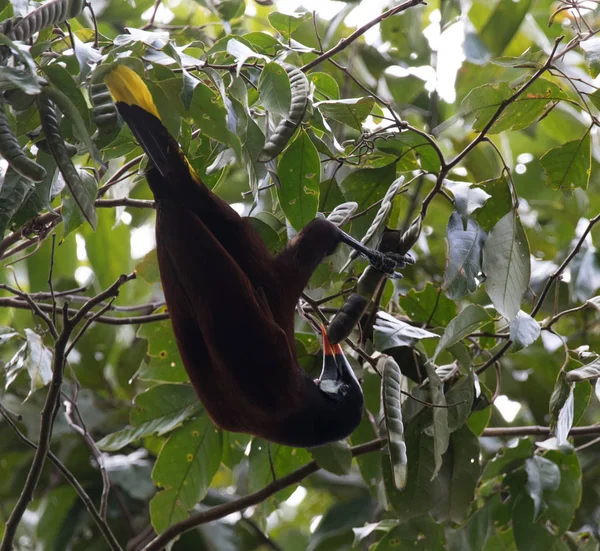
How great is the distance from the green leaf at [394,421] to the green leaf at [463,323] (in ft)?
A: 0.43

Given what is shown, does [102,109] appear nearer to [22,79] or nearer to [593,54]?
[22,79]

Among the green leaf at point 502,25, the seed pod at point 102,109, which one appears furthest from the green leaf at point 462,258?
the green leaf at point 502,25

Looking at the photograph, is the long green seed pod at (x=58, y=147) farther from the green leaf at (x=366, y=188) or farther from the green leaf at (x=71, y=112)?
the green leaf at (x=366, y=188)

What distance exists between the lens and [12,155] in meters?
1.15

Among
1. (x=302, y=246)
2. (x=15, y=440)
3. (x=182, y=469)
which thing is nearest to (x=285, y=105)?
(x=302, y=246)

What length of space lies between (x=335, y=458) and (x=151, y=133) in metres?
0.96

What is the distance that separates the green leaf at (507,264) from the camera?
1.62m

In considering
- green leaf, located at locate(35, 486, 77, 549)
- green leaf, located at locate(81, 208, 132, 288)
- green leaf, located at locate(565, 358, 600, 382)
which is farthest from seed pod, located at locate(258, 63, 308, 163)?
green leaf, located at locate(35, 486, 77, 549)

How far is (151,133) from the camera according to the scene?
1.51m

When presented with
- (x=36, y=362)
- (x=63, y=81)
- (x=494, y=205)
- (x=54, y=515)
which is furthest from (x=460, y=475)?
(x=54, y=515)

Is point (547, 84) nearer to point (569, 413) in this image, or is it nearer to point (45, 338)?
point (569, 413)

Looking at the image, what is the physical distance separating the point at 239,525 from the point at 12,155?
220 cm

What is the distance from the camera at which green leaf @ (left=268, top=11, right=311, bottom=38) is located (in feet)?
5.91

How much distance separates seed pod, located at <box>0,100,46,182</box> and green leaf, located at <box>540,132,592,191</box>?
1285 mm
